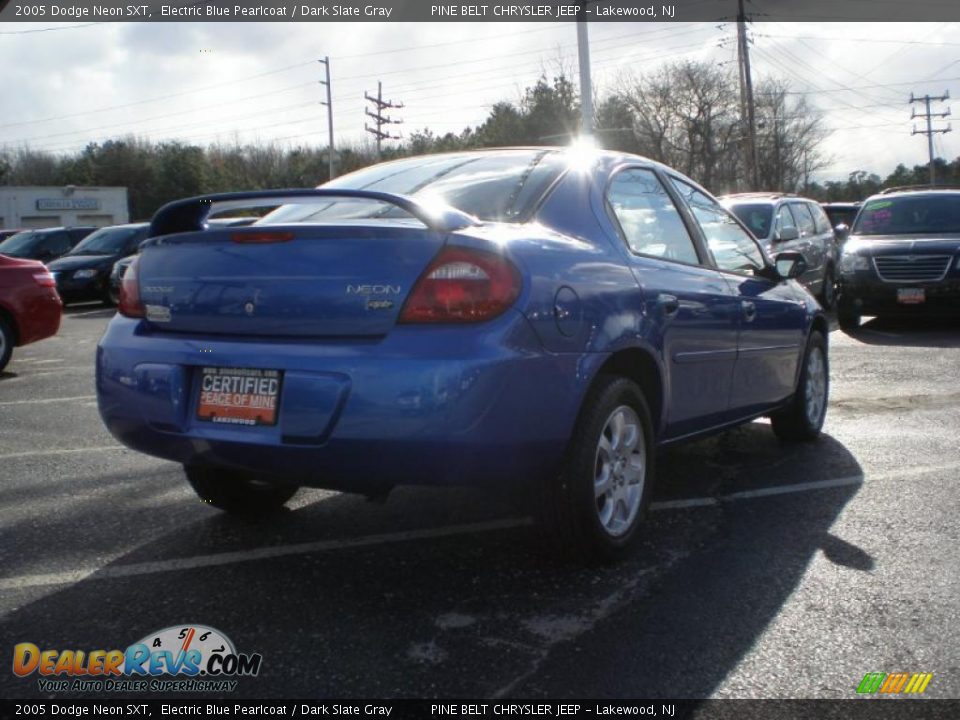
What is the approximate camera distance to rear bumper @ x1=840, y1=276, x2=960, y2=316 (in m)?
11.3

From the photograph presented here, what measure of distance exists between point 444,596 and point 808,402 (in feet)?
10.7

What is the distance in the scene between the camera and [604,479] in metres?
3.59

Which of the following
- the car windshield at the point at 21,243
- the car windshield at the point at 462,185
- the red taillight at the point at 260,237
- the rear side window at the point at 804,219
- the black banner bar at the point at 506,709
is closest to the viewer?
the black banner bar at the point at 506,709

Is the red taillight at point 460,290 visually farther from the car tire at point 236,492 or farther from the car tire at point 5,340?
the car tire at point 5,340

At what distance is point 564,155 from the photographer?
4.03 metres

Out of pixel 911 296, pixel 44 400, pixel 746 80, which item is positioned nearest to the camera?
pixel 44 400

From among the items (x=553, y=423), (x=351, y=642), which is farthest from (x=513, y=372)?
(x=351, y=642)

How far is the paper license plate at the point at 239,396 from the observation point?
→ 3149 mm

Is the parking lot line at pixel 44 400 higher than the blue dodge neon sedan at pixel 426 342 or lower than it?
lower

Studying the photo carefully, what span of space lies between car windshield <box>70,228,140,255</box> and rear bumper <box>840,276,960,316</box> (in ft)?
45.9

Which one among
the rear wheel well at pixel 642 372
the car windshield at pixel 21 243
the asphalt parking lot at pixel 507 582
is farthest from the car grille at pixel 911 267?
the car windshield at pixel 21 243

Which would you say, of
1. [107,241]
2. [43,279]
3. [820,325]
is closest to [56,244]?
[107,241]

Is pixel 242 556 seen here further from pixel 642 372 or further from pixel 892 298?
pixel 892 298

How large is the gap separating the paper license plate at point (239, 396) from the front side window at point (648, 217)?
1576 millimetres
